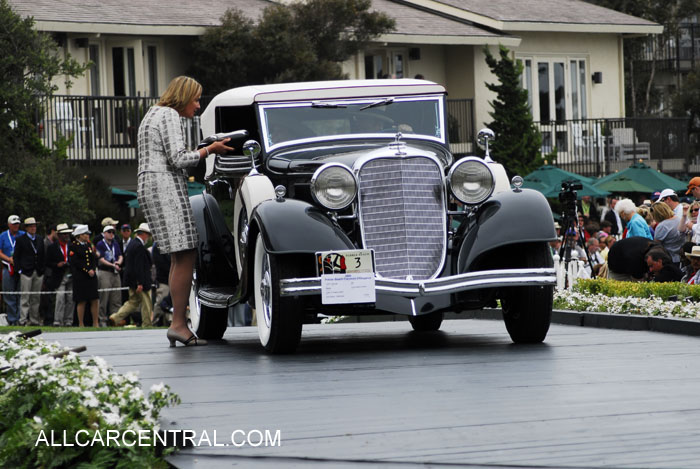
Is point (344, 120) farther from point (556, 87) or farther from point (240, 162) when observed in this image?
point (556, 87)

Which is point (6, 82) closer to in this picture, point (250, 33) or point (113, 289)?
point (113, 289)

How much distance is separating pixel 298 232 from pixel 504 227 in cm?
141

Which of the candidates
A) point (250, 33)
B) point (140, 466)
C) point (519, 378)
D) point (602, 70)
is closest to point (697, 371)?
point (519, 378)

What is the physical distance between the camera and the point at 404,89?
10086 mm

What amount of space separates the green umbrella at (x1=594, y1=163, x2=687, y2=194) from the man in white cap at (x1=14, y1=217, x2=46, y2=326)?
1252 cm

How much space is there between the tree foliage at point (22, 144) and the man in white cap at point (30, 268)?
1133 millimetres


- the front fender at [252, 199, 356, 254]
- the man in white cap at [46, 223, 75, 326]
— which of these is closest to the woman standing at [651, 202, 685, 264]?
the front fender at [252, 199, 356, 254]

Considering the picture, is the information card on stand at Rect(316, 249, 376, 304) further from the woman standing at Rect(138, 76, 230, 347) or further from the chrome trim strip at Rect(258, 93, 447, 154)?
the chrome trim strip at Rect(258, 93, 447, 154)

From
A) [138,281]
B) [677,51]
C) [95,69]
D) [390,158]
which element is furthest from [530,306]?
[677,51]

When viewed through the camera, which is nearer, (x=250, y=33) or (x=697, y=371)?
(x=697, y=371)

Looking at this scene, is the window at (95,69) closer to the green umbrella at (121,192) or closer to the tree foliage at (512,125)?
the green umbrella at (121,192)

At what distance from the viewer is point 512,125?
32.8 m

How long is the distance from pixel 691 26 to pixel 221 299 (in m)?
52.5

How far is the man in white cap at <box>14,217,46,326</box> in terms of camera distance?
21.3 m
